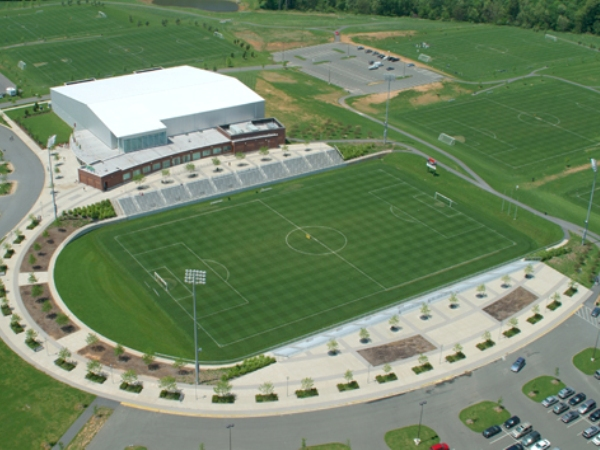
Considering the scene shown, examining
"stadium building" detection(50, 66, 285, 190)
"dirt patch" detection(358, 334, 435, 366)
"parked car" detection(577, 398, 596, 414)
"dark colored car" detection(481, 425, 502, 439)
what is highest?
"stadium building" detection(50, 66, 285, 190)

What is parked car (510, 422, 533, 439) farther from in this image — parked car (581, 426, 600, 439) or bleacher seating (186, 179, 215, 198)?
bleacher seating (186, 179, 215, 198)

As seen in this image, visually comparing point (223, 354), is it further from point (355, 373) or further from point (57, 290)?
point (57, 290)

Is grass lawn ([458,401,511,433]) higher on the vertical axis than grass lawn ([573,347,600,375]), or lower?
lower

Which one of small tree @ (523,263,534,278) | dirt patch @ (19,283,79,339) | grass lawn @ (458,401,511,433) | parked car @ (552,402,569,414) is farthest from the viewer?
small tree @ (523,263,534,278)

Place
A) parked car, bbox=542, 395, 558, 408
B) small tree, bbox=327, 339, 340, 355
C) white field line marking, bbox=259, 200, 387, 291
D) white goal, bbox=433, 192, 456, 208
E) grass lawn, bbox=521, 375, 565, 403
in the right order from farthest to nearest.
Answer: white goal, bbox=433, 192, 456, 208 < white field line marking, bbox=259, 200, 387, 291 < small tree, bbox=327, 339, 340, 355 < grass lawn, bbox=521, 375, 565, 403 < parked car, bbox=542, 395, 558, 408

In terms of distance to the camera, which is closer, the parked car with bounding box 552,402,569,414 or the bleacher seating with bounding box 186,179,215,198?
the parked car with bounding box 552,402,569,414

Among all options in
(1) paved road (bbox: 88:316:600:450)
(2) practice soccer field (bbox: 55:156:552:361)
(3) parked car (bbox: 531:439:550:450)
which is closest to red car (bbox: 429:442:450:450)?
(1) paved road (bbox: 88:316:600:450)

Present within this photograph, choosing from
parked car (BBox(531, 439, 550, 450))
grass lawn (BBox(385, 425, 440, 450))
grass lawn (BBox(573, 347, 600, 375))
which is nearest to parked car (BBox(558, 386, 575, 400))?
grass lawn (BBox(573, 347, 600, 375))

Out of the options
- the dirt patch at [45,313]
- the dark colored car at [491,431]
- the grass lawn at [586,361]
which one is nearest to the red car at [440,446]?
the dark colored car at [491,431]
